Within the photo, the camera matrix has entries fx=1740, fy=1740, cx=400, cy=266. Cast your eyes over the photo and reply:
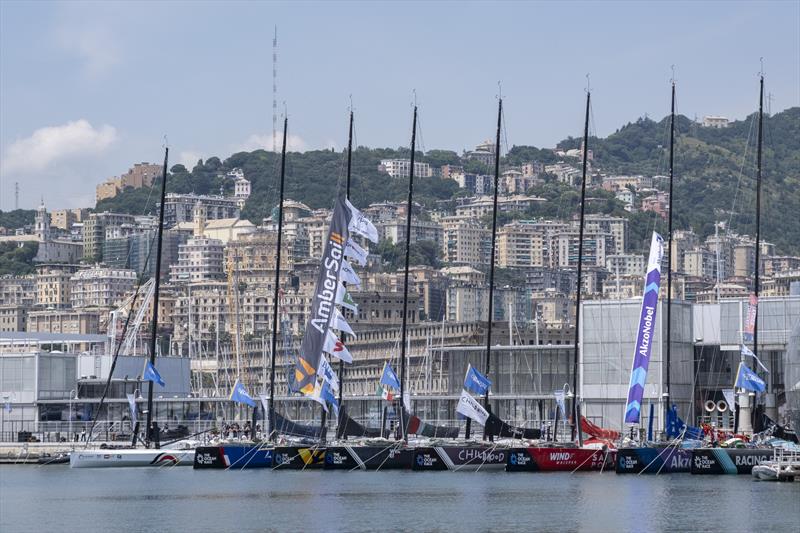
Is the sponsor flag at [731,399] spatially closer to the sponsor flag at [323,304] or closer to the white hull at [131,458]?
the sponsor flag at [323,304]

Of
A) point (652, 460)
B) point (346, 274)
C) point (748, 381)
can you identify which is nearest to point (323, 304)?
point (346, 274)

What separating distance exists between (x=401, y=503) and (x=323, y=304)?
15201 millimetres

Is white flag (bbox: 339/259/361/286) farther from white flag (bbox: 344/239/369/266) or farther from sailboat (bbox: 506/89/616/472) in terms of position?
sailboat (bbox: 506/89/616/472)

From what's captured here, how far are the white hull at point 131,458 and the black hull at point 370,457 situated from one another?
10297 millimetres

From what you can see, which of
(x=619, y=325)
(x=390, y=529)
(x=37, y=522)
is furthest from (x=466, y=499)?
(x=619, y=325)

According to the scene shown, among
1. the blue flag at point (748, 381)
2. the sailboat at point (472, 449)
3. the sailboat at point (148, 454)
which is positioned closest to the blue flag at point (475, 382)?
the sailboat at point (472, 449)

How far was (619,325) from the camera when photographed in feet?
267

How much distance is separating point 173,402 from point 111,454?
79.2 ft

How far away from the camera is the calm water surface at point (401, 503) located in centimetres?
5059

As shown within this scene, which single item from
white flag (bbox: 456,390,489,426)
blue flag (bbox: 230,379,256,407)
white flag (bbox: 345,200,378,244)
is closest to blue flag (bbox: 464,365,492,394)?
white flag (bbox: 456,390,489,426)

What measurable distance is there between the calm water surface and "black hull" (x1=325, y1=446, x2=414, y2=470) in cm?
55

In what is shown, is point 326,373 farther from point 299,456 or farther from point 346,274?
point 346,274

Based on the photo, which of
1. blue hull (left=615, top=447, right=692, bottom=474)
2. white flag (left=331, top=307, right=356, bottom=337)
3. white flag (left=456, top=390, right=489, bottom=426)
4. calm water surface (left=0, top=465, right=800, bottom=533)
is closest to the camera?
calm water surface (left=0, top=465, right=800, bottom=533)

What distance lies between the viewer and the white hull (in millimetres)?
79688
